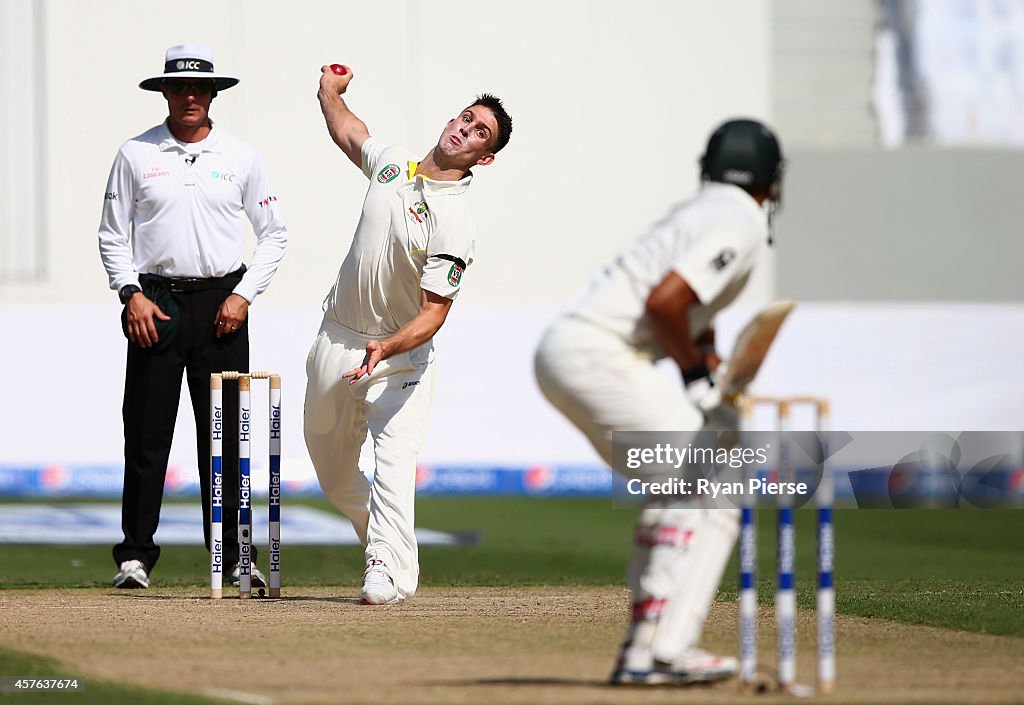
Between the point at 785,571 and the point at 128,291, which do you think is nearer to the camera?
the point at 785,571

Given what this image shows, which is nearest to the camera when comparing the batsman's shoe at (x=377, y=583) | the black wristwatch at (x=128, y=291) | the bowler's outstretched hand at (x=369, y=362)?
the bowler's outstretched hand at (x=369, y=362)

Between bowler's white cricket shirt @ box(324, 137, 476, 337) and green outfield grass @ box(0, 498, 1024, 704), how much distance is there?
1.47m

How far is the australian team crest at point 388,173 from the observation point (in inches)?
240

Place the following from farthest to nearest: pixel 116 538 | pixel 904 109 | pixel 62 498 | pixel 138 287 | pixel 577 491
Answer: pixel 904 109
pixel 577 491
pixel 62 498
pixel 116 538
pixel 138 287

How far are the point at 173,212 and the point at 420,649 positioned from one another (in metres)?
2.46

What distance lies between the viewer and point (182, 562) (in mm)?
8438

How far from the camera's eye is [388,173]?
610cm

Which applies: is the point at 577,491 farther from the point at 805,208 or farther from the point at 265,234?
the point at 265,234

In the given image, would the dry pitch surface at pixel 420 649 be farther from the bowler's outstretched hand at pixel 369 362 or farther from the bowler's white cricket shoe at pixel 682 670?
the bowler's outstretched hand at pixel 369 362

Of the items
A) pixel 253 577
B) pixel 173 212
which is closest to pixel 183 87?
pixel 173 212

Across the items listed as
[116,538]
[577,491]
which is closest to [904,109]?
[577,491]

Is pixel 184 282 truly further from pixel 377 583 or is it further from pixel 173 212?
pixel 377 583

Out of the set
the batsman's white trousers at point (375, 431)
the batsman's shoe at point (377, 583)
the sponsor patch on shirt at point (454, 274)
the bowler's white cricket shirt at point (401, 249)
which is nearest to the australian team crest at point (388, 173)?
the bowler's white cricket shirt at point (401, 249)

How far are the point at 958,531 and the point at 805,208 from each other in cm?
711
